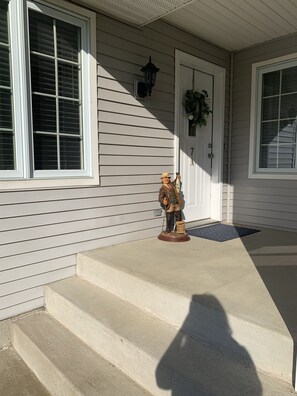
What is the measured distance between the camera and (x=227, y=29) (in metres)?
3.58

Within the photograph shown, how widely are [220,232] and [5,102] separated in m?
2.64

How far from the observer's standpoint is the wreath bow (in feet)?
12.6

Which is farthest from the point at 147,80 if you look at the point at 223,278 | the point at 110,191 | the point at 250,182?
the point at 223,278

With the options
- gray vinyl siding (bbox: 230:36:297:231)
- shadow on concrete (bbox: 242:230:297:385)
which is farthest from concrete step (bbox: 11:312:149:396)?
gray vinyl siding (bbox: 230:36:297:231)

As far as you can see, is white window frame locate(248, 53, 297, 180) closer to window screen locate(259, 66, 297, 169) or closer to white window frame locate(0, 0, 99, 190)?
window screen locate(259, 66, 297, 169)

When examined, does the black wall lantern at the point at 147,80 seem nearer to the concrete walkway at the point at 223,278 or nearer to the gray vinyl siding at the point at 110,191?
the gray vinyl siding at the point at 110,191

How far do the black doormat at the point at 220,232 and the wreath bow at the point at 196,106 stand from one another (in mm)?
1332

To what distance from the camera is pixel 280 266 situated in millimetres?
2480

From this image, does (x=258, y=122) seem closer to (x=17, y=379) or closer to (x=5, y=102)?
(x=5, y=102)

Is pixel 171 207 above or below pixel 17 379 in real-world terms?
above

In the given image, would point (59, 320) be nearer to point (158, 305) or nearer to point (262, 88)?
point (158, 305)

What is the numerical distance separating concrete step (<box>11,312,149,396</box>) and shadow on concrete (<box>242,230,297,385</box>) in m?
0.89

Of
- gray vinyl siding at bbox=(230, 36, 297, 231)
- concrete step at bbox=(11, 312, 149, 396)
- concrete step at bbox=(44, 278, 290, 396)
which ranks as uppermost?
gray vinyl siding at bbox=(230, 36, 297, 231)

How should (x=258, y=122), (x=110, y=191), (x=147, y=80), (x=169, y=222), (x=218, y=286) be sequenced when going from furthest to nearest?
(x=258, y=122)
(x=169, y=222)
(x=147, y=80)
(x=110, y=191)
(x=218, y=286)
